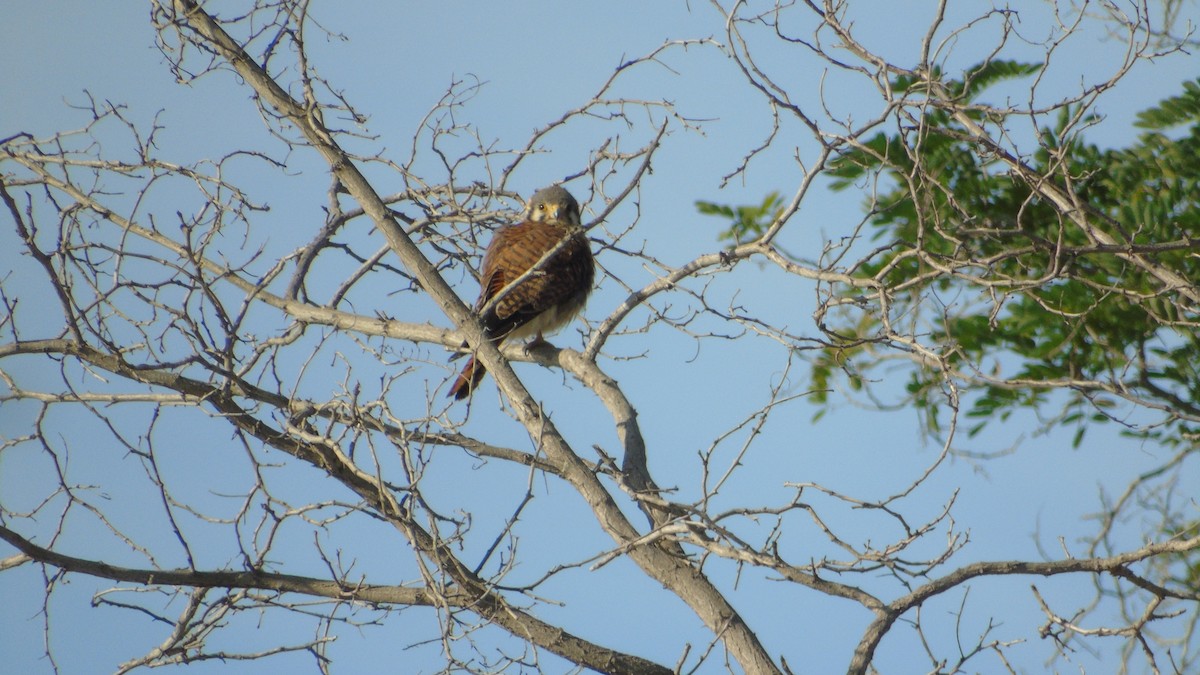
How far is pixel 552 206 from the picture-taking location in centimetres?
543

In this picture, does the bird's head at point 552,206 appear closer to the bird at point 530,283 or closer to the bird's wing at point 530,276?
the bird at point 530,283

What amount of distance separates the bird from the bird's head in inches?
8.0

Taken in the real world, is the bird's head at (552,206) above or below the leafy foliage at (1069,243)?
above

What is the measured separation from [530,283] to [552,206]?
1103mm

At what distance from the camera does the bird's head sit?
5422 mm

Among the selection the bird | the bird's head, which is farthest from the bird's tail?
the bird's head

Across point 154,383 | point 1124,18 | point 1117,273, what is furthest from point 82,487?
point 1117,273

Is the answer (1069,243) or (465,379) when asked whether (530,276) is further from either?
(1069,243)

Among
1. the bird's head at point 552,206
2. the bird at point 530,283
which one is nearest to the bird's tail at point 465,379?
the bird at point 530,283

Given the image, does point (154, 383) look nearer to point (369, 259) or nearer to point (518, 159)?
point (369, 259)

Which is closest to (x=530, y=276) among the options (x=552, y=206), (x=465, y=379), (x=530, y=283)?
(x=530, y=283)

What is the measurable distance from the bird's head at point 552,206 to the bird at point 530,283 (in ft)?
0.67

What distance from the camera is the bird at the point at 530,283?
434 cm

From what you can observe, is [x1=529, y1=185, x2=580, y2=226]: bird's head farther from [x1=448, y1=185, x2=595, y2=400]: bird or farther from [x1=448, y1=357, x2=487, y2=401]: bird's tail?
[x1=448, y1=357, x2=487, y2=401]: bird's tail
